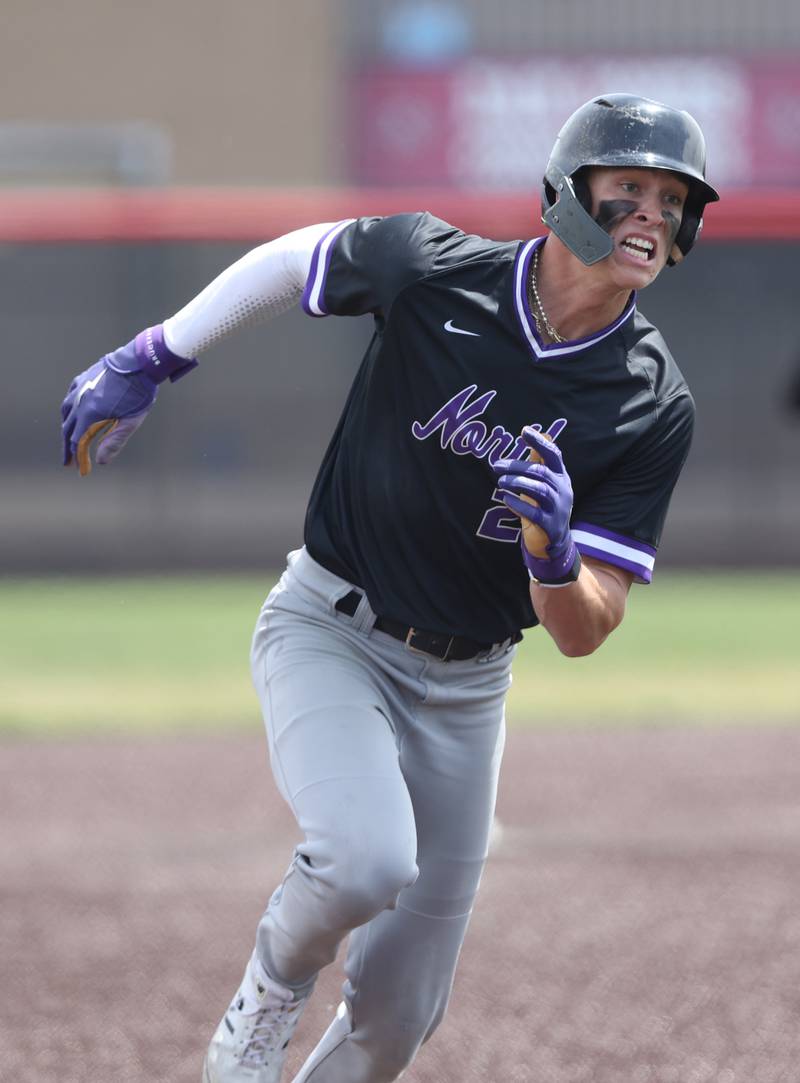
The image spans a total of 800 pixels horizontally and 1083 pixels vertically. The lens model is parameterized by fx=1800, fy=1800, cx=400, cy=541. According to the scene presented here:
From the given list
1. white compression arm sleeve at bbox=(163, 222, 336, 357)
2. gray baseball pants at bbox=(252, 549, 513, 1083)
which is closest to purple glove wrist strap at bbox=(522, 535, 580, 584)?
gray baseball pants at bbox=(252, 549, 513, 1083)

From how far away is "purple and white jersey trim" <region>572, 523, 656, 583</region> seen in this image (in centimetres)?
321

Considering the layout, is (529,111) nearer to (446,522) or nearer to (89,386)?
(89,386)

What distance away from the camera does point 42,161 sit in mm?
21984

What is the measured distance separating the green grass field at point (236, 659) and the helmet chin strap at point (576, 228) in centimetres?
527

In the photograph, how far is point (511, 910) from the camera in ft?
17.7

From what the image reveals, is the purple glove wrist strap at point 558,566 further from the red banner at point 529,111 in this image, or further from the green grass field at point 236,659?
the red banner at point 529,111

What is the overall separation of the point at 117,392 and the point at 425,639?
0.77 metres

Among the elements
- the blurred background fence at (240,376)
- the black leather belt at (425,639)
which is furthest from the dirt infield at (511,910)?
the blurred background fence at (240,376)

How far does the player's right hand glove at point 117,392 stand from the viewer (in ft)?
11.2

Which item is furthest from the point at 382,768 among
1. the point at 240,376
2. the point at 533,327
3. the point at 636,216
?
the point at 240,376

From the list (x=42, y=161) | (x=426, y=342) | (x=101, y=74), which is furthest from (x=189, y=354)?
(x=101, y=74)

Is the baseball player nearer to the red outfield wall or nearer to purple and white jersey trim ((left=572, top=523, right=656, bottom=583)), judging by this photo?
purple and white jersey trim ((left=572, top=523, right=656, bottom=583))

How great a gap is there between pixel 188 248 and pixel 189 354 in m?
9.25

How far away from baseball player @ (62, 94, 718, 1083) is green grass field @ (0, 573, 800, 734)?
4.92m
